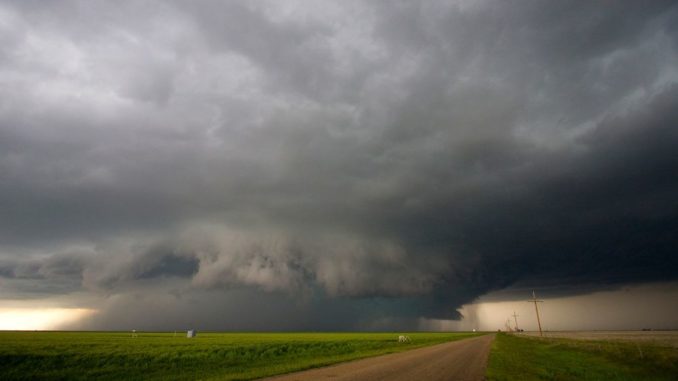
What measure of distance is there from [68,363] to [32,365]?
2.50 m

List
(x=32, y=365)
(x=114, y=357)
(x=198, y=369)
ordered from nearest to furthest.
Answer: (x=198, y=369) < (x=32, y=365) < (x=114, y=357)

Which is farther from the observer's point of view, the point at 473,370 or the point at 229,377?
the point at 473,370

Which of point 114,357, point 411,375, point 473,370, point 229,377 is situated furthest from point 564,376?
point 114,357

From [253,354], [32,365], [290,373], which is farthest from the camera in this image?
[253,354]

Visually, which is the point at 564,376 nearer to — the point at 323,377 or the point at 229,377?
the point at 323,377

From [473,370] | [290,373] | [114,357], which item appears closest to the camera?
[290,373]

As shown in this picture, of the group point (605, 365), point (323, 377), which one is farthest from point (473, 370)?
point (605, 365)

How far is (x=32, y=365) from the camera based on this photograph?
31969 millimetres

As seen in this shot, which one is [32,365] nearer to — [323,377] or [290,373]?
[290,373]

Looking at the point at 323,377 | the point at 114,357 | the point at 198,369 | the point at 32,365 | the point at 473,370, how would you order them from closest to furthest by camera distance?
the point at 323,377
the point at 473,370
the point at 198,369
the point at 32,365
the point at 114,357

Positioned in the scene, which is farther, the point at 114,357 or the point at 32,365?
the point at 114,357

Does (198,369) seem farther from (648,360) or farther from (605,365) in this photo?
(648,360)

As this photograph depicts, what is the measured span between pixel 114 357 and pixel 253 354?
13.1 meters

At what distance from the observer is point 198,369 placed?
92.6ft
